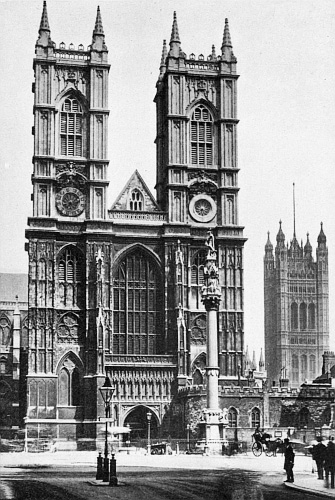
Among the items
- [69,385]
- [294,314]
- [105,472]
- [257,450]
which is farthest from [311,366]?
[105,472]

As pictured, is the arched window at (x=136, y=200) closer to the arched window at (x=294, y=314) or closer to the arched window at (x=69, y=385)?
the arched window at (x=69, y=385)

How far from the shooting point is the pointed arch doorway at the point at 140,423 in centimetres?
6838

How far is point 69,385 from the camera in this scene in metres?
68.6

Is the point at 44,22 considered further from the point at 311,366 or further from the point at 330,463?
the point at 311,366

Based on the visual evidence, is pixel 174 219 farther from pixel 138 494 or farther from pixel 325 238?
pixel 325 238

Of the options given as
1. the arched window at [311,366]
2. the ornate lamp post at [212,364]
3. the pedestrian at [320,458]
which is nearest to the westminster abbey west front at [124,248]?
the ornate lamp post at [212,364]

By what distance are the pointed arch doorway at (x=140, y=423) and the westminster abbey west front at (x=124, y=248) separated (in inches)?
3.8

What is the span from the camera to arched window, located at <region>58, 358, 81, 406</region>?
224ft

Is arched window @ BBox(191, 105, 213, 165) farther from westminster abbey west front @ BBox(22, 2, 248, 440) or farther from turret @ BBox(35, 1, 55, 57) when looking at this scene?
turret @ BBox(35, 1, 55, 57)

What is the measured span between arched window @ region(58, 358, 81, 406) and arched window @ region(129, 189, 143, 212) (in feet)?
39.9

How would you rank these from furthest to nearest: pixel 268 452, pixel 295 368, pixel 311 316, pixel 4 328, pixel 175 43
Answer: pixel 311 316, pixel 295 368, pixel 4 328, pixel 175 43, pixel 268 452

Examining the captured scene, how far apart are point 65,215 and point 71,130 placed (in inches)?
250

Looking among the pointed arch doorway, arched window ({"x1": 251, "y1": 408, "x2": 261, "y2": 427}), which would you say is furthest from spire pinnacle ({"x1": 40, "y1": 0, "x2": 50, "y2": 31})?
Answer: arched window ({"x1": 251, "y1": 408, "x2": 261, "y2": 427})

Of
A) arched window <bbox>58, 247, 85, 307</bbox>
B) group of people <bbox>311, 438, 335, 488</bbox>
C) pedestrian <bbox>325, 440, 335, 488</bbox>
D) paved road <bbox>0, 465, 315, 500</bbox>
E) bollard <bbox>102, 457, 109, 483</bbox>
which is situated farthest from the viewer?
arched window <bbox>58, 247, 85, 307</bbox>
